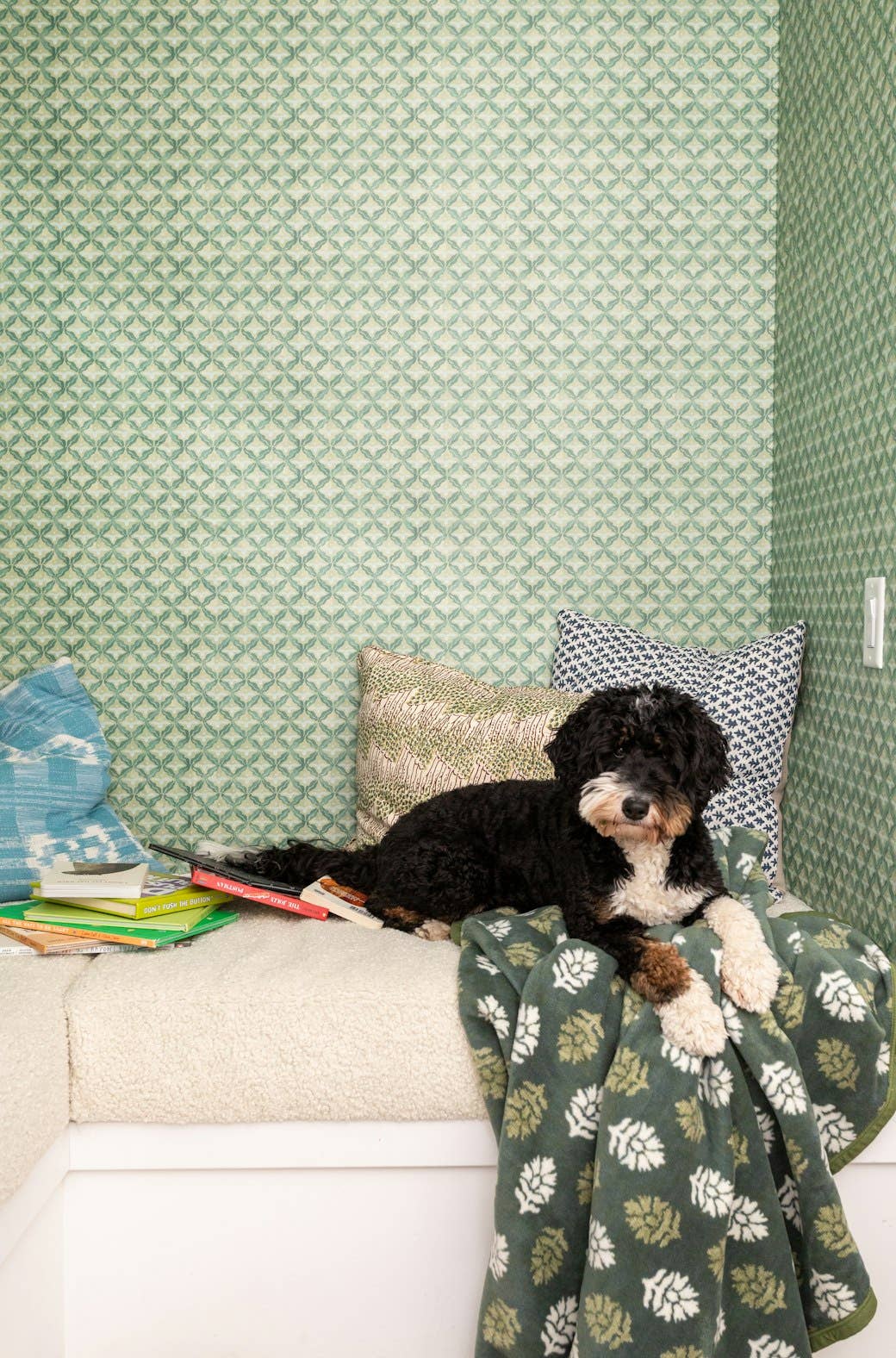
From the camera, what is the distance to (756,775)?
2217 millimetres

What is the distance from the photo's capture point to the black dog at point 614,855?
150 cm

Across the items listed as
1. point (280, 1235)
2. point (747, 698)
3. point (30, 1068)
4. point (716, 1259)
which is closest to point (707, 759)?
point (747, 698)

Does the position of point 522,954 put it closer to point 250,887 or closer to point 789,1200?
point 789,1200

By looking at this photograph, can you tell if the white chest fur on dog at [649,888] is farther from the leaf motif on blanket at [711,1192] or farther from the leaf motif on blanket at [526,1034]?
the leaf motif on blanket at [711,1192]

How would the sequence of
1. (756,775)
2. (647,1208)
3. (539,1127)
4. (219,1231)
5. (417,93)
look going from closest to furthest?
(647,1208) < (539,1127) < (219,1231) < (756,775) < (417,93)

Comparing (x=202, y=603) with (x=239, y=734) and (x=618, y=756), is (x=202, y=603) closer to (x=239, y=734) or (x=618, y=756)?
(x=239, y=734)

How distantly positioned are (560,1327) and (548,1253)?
0.34 ft

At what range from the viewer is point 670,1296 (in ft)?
4.39

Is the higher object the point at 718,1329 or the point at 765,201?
the point at 765,201

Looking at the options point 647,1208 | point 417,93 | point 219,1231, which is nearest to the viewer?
point 647,1208

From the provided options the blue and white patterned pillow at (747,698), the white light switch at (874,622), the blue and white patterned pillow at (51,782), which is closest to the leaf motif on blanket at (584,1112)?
the blue and white patterned pillow at (747,698)

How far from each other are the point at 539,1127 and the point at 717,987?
0.32 meters

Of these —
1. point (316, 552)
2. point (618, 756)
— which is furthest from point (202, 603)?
point (618, 756)

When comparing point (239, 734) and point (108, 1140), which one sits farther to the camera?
point (239, 734)
